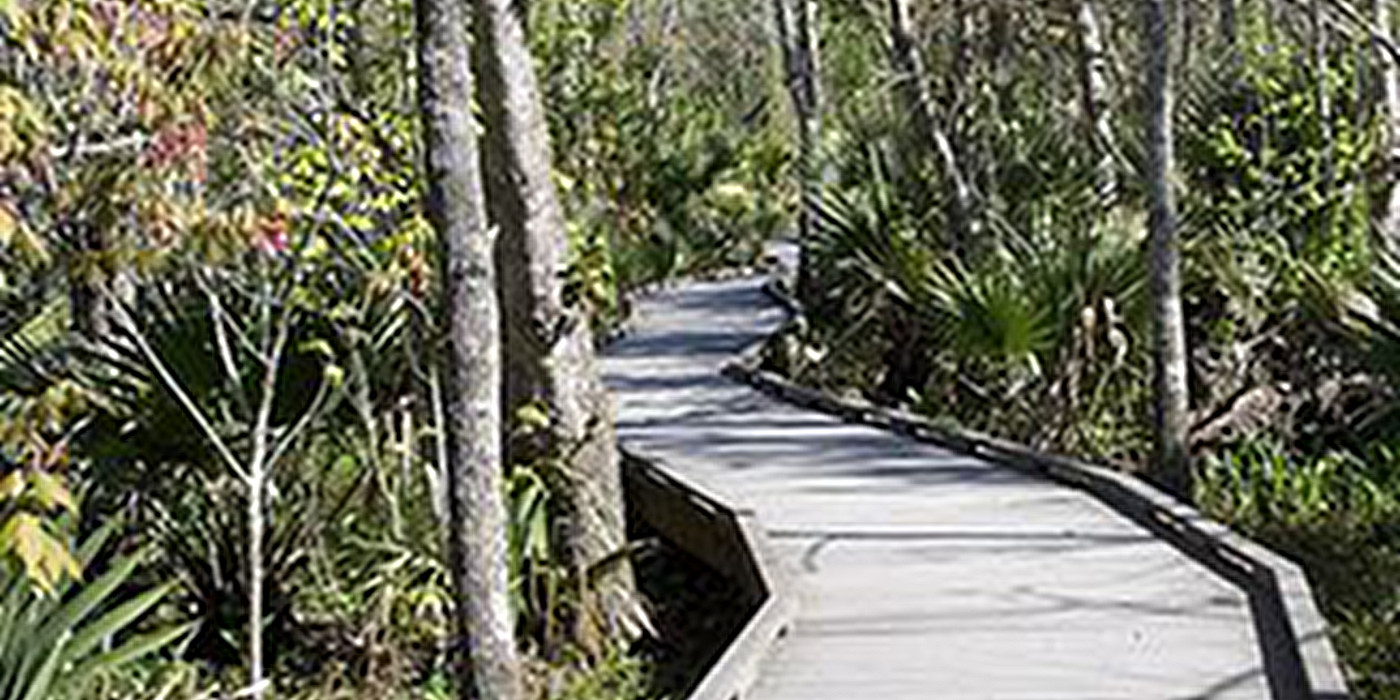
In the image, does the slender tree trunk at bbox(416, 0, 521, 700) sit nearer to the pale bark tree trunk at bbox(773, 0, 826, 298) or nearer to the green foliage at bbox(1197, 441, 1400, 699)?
the green foliage at bbox(1197, 441, 1400, 699)

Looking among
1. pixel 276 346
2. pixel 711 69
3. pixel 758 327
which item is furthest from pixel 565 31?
pixel 711 69

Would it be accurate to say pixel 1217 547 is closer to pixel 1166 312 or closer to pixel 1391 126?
pixel 1166 312

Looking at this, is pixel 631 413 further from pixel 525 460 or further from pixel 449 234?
pixel 449 234

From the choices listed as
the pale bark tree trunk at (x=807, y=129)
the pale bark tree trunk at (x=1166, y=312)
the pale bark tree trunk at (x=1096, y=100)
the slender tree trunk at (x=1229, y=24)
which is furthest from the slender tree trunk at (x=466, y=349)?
the slender tree trunk at (x=1229, y=24)

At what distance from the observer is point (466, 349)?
6.30m

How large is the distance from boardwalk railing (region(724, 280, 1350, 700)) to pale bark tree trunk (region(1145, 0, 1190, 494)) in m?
0.39

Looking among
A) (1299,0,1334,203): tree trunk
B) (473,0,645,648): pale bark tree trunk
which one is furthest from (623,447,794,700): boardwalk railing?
(1299,0,1334,203): tree trunk

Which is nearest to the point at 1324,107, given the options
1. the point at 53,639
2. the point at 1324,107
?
the point at 1324,107

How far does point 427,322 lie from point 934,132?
19.4 ft

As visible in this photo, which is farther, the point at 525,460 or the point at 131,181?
the point at 525,460

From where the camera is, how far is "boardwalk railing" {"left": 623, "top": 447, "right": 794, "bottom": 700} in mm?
7117

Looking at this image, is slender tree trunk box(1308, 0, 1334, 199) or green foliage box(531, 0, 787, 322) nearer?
slender tree trunk box(1308, 0, 1334, 199)

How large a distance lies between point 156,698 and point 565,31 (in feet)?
49.1

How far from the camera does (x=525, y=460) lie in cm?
959
